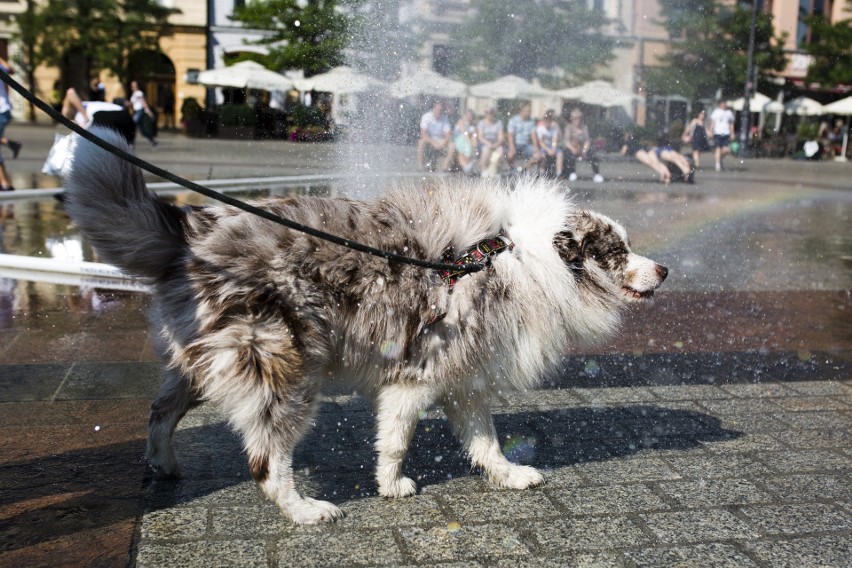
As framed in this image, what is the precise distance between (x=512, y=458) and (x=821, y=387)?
276cm

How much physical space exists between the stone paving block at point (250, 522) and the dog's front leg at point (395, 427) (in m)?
0.53

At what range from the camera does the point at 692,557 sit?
12.1 feet

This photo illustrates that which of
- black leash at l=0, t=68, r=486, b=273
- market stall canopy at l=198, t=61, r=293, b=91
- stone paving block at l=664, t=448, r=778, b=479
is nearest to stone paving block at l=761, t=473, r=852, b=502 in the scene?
stone paving block at l=664, t=448, r=778, b=479

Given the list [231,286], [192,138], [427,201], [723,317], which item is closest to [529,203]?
[427,201]

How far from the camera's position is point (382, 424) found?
4.19 meters

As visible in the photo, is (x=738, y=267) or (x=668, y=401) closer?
(x=668, y=401)

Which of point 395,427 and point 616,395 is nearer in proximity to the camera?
point 395,427

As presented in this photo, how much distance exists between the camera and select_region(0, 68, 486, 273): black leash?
3.54 meters

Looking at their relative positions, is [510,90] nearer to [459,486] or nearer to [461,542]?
[459,486]

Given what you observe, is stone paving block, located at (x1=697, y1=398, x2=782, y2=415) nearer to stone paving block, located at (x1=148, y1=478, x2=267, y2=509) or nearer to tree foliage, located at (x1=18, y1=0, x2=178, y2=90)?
stone paving block, located at (x1=148, y1=478, x2=267, y2=509)

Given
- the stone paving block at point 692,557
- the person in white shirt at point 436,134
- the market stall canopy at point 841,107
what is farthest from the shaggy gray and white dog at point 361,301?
the market stall canopy at point 841,107

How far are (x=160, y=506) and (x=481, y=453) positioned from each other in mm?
1575

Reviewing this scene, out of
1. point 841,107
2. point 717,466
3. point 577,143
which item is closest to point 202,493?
point 717,466

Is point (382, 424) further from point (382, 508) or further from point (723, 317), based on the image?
point (723, 317)
